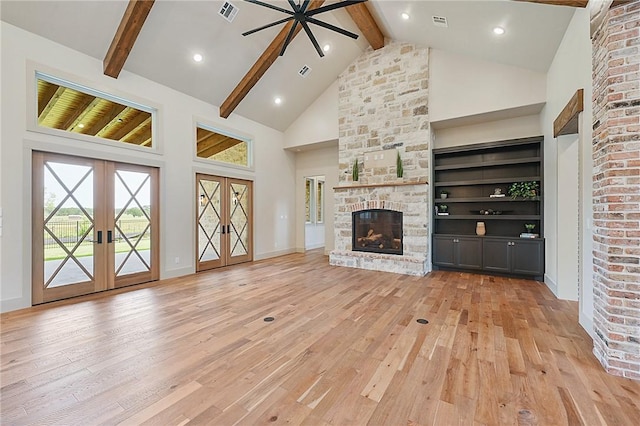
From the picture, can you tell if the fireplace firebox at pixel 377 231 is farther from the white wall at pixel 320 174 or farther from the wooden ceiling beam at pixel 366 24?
the wooden ceiling beam at pixel 366 24

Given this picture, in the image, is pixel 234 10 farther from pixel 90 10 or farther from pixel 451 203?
pixel 451 203

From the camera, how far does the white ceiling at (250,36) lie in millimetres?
3795

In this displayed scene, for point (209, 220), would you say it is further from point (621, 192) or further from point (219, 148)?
point (621, 192)

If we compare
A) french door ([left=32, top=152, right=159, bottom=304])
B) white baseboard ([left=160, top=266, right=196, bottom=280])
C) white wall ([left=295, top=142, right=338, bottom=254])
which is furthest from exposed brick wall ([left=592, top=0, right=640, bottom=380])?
french door ([left=32, top=152, right=159, bottom=304])

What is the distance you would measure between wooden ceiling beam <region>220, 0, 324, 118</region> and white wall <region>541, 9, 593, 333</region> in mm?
4158

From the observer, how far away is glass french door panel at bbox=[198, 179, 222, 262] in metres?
6.09

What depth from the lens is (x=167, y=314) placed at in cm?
346

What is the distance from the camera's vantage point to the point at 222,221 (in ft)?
21.5

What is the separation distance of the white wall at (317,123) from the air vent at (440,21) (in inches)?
115

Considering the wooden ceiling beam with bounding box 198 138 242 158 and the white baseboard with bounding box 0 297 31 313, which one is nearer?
the white baseboard with bounding box 0 297 31 313

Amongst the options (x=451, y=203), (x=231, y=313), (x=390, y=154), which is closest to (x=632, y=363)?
(x=231, y=313)

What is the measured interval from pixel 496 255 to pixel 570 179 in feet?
6.35

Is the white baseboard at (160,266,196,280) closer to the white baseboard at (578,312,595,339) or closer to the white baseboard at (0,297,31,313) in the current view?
the white baseboard at (0,297,31,313)

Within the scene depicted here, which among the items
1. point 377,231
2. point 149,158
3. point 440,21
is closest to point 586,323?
point 377,231
